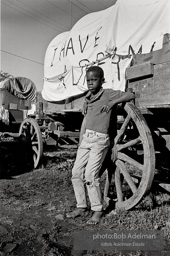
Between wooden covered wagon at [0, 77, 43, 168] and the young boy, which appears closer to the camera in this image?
the young boy

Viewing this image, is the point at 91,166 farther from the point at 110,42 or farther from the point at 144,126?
the point at 110,42

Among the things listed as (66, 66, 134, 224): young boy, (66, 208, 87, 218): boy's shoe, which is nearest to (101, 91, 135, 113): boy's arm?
(66, 66, 134, 224): young boy

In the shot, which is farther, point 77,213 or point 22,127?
point 22,127

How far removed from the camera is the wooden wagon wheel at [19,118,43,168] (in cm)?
571

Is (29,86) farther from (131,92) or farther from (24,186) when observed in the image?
(131,92)

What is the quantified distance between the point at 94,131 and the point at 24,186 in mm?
2130

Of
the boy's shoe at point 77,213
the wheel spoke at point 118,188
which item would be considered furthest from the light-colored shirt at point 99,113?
the boy's shoe at point 77,213

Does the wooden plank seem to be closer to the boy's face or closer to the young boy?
the young boy

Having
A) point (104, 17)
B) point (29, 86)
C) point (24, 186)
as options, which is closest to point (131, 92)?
point (24, 186)

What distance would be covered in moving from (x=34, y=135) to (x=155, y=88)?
3852 mm

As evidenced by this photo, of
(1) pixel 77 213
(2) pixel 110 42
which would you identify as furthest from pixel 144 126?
(2) pixel 110 42

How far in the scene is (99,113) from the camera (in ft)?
Result: 9.34

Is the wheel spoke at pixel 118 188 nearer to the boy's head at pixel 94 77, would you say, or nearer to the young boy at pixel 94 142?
the young boy at pixel 94 142

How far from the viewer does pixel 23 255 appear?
6.95 feet
